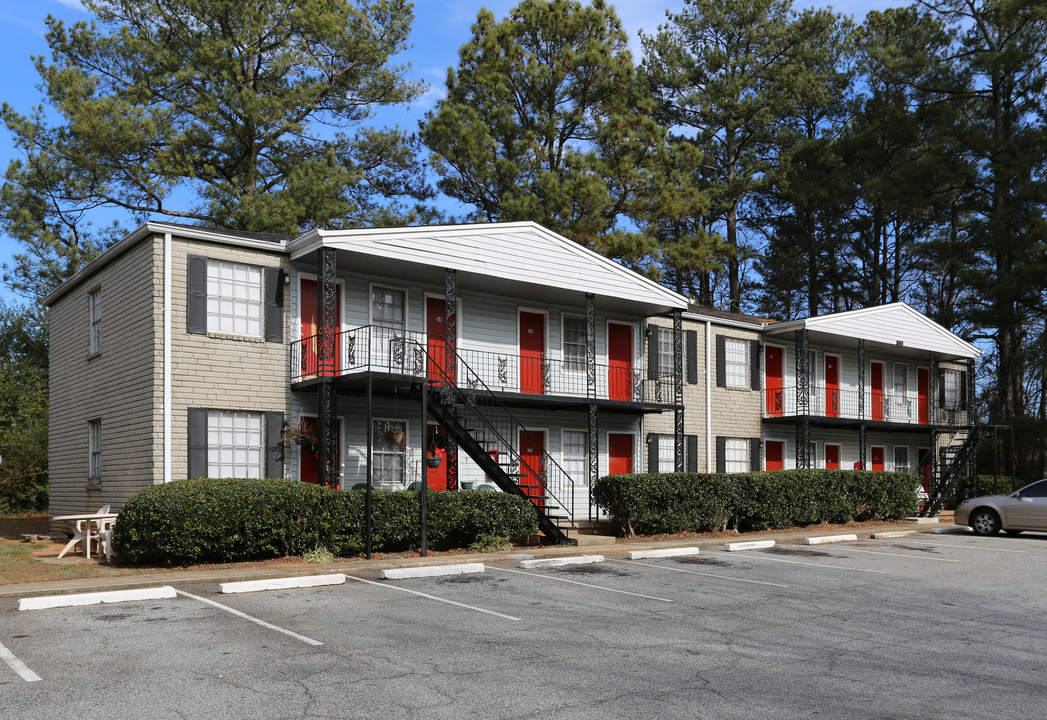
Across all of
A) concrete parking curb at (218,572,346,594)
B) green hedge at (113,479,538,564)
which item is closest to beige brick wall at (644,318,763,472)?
green hedge at (113,479,538,564)

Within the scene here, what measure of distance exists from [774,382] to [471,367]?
12.1 metres

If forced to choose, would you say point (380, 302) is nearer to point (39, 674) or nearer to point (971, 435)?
point (39, 674)

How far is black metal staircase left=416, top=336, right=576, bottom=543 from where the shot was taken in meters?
17.4

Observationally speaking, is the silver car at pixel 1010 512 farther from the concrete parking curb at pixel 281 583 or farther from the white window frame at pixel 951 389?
the concrete parking curb at pixel 281 583

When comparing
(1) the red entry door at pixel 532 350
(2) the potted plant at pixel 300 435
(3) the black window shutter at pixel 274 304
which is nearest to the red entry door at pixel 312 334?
(3) the black window shutter at pixel 274 304

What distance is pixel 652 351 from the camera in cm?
2472

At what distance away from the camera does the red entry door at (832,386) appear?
2947 centimetres

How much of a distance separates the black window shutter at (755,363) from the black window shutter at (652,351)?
4354mm

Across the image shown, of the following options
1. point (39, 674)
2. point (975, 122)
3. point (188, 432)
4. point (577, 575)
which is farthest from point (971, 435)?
point (39, 674)

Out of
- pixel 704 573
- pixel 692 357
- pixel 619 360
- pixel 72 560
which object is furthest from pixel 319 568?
pixel 692 357

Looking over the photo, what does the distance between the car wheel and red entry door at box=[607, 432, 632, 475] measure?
27.5 feet

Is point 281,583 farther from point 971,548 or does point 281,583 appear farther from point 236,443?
point 971,548

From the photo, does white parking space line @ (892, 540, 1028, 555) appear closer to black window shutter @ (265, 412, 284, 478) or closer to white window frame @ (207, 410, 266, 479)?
black window shutter @ (265, 412, 284, 478)

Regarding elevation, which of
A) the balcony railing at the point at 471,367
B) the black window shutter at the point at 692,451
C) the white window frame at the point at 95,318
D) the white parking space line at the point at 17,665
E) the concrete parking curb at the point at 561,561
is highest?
the white window frame at the point at 95,318
